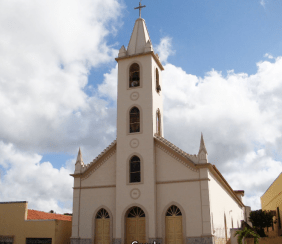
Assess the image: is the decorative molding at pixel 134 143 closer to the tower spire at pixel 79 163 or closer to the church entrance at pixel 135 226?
the tower spire at pixel 79 163

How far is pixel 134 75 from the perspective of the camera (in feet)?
86.3

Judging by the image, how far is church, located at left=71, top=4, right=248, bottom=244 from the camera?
2195cm

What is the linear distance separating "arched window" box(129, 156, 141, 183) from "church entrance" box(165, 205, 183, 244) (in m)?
3.05

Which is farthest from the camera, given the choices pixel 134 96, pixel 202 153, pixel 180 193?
pixel 134 96

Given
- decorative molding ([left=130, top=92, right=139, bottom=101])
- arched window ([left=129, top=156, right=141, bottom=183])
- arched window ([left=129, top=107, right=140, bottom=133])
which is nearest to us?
arched window ([left=129, top=156, right=141, bottom=183])

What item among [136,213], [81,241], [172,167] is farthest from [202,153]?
[81,241]

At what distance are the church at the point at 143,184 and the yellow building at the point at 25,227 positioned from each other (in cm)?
141

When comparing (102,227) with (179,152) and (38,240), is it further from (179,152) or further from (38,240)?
(179,152)

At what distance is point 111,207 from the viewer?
23766 mm

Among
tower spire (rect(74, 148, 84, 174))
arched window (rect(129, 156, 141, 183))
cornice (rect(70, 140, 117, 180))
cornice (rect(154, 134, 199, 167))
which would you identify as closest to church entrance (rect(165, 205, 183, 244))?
arched window (rect(129, 156, 141, 183))

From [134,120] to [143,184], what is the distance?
475cm

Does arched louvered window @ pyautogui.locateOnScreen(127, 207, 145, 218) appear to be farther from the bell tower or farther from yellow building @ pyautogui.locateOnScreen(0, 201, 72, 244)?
yellow building @ pyautogui.locateOnScreen(0, 201, 72, 244)

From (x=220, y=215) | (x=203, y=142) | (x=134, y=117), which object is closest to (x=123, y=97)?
(x=134, y=117)

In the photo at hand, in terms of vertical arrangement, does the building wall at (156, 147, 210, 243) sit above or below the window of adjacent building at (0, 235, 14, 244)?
above
